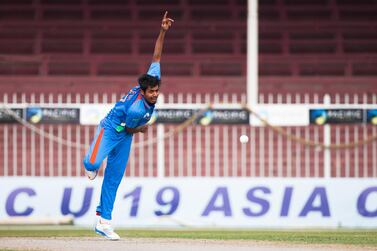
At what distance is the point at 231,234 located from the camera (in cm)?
1090

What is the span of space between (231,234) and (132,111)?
2822 millimetres

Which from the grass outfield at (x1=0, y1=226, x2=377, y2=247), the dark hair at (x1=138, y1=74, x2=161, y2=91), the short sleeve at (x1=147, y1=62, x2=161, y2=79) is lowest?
the grass outfield at (x1=0, y1=226, x2=377, y2=247)

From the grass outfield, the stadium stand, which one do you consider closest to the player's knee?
the grass outfield

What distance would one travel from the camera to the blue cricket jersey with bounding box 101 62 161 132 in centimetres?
867

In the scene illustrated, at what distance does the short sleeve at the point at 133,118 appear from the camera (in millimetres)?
8664

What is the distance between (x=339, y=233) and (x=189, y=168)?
327cm

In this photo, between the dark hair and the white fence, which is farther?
the white fence

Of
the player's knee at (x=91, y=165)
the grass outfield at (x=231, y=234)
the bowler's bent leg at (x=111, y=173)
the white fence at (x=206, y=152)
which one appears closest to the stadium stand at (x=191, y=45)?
the white fence at (x=206, y=152)

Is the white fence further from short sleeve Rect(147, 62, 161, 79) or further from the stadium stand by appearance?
short sleeve Rect(147, 62, 161, 79)

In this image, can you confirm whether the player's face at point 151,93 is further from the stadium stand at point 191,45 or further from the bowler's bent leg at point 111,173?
the stadium stand at point 191,45

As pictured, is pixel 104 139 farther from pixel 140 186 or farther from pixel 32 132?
pixel 32 132

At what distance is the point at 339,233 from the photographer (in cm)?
1129

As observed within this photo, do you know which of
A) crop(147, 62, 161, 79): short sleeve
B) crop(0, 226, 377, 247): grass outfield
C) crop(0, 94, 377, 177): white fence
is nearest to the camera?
crop(147, 62, 161, 79): short sleeve

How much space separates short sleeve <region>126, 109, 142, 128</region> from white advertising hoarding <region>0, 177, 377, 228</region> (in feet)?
12.5
